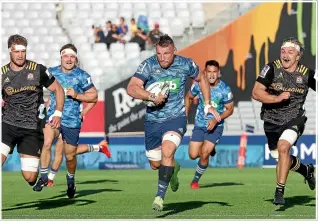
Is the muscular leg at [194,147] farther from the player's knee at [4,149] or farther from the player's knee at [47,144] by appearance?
the player's knee at [4,149]

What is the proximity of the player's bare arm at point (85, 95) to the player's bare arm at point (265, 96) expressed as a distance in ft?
11.5

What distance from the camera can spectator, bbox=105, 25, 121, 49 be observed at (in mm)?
33969

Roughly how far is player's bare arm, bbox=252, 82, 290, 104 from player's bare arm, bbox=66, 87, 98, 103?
351 centimetres

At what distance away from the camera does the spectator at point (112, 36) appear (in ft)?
111

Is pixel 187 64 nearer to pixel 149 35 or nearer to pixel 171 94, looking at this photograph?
pixel 171 94

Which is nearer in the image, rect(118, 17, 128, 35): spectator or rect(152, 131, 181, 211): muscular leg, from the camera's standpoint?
rect(152, 131, 181, 211): muscular leg

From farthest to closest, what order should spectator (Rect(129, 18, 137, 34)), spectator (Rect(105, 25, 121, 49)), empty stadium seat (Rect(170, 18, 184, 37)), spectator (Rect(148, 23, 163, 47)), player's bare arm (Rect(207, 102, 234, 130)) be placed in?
empty stadium seat (Rect(170, 18, 184, 37)) → spectator (Rect(105, 25, 121, 49)) → spectator (Rect(129, 18, 137, 34)) → spectator (Rect(148, 23, 163, 47)) → player's bare arm (Rect(207, 102, 234, 130))

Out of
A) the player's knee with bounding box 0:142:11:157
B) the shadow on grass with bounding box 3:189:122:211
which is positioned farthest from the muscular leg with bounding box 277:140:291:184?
the player's knee with bounding box 0:142:11:157

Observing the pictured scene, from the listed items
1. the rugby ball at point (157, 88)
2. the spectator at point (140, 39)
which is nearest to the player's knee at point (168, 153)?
the rugby ball at point (157, 88)

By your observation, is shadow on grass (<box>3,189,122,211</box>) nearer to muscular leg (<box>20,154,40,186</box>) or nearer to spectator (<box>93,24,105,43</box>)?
muscular leg (<box>20,154,40,186</box>)

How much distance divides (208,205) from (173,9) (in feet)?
73.8

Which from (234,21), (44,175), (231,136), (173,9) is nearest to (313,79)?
(44,175)

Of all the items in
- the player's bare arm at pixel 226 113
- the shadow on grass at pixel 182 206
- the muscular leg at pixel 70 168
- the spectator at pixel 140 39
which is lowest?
the shadow on grass at pixel 182 206

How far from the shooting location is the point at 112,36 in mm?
34094
